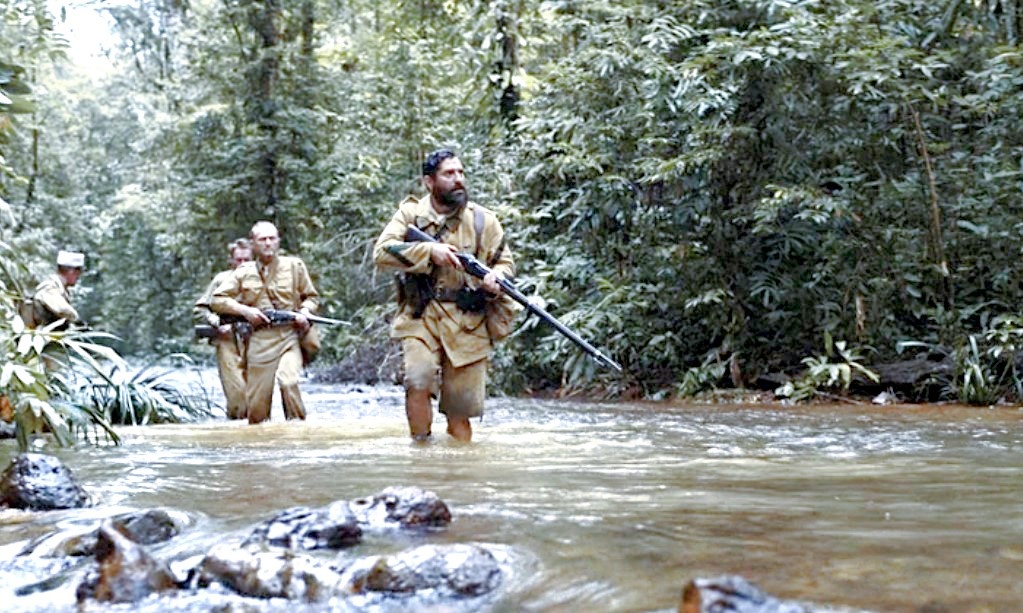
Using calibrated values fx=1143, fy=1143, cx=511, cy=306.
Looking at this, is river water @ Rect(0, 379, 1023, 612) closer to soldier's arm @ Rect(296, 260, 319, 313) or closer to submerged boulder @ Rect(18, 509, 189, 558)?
submerged boulder @ Rect(18, 509, 189, 558)

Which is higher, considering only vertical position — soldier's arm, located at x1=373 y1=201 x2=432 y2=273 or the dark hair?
the dark hair

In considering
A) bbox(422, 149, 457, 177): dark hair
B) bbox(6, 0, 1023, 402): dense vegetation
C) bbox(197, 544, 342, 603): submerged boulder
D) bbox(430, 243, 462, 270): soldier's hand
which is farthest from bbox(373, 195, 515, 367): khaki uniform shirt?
bbox(197, 544, 342, 603): submerged boulder

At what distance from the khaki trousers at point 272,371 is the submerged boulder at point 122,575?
6.58 meters

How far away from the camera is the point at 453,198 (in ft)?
21.7

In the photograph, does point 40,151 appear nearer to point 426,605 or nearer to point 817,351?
point 817,351

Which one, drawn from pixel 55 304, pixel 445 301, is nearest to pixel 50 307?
pixel 55 304

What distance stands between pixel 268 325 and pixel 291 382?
0.51m

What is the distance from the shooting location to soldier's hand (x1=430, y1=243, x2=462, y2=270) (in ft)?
20.6

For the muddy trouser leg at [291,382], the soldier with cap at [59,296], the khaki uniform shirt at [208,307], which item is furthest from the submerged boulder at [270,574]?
the soldier with cap at [59,296]

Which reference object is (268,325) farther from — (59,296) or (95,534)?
(95,534)

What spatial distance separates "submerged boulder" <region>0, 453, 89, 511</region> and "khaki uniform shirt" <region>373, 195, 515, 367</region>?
97.1 inches

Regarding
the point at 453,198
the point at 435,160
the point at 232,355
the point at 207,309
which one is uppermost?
the point at 435,160

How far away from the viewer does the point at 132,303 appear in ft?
112

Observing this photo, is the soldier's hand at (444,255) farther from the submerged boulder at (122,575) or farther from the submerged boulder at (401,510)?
the submerged boulder at (122,575)
